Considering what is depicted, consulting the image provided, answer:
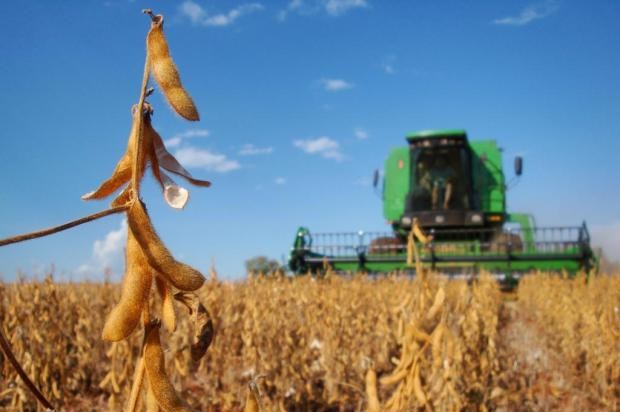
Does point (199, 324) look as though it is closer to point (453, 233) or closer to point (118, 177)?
point (118, 177)

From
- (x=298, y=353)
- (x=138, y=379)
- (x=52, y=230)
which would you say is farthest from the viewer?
(x=298, y=353)

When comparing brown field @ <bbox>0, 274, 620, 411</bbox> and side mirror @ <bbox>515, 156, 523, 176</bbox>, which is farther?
side mirror @ <bbox>515, 156, 523, 176</bbox>

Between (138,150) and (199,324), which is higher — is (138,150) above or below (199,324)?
above

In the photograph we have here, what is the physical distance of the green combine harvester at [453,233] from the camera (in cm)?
1201

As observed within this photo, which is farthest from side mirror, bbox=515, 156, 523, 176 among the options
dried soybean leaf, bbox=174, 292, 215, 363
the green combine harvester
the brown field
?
dried soybean leaf, bbox=174, 292, 215, 363

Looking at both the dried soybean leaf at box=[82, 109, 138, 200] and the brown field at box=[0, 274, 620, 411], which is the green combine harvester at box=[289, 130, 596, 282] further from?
the dried soybean leaf at box=[82, 109, 138, 200]

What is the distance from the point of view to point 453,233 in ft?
43.6

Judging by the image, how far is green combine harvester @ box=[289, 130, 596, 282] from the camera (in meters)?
12.0

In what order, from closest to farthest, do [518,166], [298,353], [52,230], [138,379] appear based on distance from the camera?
[52,230], [138,379], [298,353], [518,166]

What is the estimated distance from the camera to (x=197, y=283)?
1.71 feet

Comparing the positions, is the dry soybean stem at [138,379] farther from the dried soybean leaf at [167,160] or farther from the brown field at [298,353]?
the brown field at [298,353]

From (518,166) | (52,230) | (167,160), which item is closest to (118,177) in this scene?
(167,160)

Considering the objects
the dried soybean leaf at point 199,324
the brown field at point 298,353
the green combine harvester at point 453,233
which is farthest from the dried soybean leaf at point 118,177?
the green combine harvester at point 453,233

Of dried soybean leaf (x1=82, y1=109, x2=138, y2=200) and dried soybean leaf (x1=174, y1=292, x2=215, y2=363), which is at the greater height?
dried soybean leaf (x1=82, y1=109, x2=138, y2=200)
